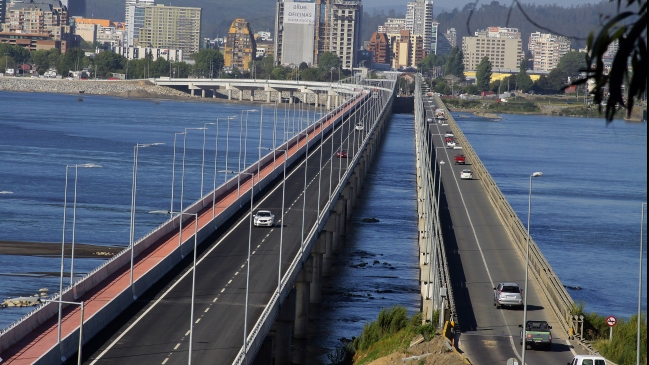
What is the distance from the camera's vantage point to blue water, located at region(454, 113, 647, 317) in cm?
6112

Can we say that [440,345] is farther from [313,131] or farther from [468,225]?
[313,131]

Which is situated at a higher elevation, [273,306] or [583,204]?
[273,306]

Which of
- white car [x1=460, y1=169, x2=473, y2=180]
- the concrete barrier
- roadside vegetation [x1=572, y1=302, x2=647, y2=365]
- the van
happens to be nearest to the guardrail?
the concrete barrier

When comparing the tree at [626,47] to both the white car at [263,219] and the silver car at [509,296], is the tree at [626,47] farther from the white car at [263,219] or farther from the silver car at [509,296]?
the white car at [263,219]

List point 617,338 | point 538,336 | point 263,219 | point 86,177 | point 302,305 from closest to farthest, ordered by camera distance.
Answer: point 538,336 → point 617,338 → point 302,305 → point 263,219 → point 86,177

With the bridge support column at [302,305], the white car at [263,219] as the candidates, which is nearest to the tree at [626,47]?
the bridge support column at [302,305]

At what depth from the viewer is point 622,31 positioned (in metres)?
7.71

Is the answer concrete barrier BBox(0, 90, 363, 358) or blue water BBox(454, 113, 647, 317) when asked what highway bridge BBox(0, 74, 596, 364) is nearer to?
concrete barrier BBox(0, 90, 363, 358)

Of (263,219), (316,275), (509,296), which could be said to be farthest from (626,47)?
(263,219)

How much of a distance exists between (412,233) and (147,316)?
1782 inches

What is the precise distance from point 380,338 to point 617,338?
27.9 feet

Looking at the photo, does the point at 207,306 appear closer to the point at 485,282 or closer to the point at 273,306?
the point at 273,306

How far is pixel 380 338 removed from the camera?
38.0 meters

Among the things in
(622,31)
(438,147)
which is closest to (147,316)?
(622,31)
